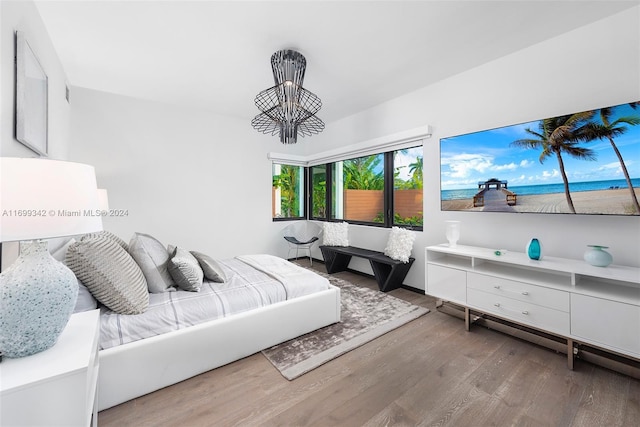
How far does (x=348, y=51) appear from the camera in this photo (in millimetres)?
2398

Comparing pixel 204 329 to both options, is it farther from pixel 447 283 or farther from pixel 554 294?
pixel 554 294

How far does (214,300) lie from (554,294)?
97.2 inches

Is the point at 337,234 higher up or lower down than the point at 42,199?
lower down

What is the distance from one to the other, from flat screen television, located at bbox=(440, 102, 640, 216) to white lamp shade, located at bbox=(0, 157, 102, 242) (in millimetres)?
2908

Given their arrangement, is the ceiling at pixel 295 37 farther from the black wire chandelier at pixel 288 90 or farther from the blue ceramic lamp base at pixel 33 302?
the blue ceramic lamp base at pixel 33 302

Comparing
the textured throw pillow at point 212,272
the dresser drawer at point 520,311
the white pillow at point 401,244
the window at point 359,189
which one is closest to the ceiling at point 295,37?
the window at point 359,189

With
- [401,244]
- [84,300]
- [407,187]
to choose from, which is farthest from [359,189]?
[84,300]

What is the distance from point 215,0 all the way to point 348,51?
1167 millimetres

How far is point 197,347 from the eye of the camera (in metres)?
1.71

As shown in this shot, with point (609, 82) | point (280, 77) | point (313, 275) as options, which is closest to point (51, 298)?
point (313, 275)

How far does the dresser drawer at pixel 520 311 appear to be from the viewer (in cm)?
184

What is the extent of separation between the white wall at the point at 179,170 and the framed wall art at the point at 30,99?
1.36 metres

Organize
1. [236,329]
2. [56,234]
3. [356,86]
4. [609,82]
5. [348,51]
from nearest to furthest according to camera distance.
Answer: [56,234]
[236,329]
[609,82]
[348,51]
[356,86]

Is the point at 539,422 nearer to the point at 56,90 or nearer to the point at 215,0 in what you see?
the point at 215,0
